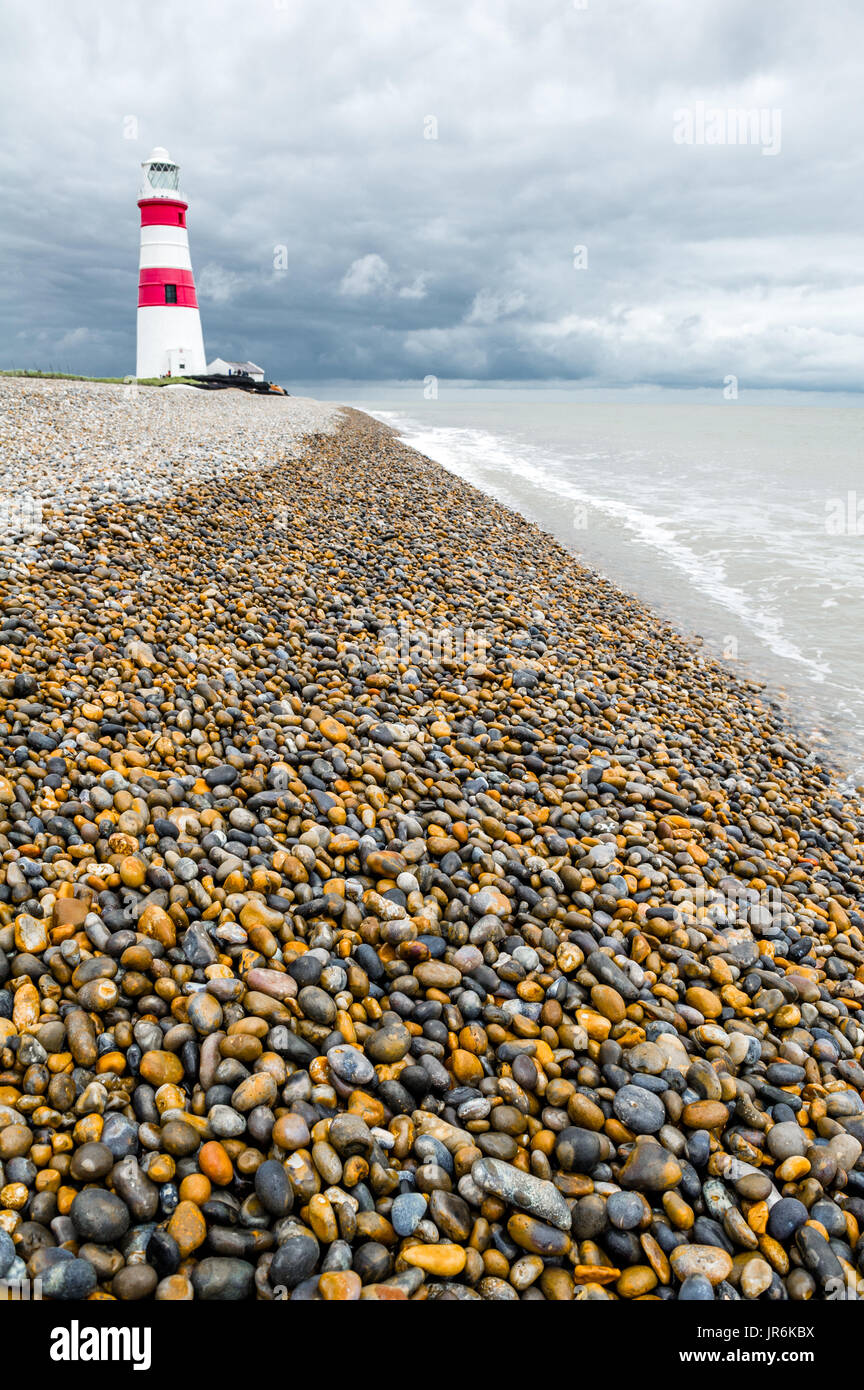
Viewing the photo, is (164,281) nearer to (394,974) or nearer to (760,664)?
(760,664)

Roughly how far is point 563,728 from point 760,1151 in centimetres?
361

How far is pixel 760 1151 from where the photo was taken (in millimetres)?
2908

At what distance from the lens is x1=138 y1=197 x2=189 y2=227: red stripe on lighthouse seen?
4712cm

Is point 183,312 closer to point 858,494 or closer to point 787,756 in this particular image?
point 858,494

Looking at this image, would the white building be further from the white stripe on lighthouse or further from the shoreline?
the shoreline

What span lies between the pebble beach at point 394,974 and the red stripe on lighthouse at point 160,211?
5123 cm

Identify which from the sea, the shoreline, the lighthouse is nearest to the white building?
the lighthouse

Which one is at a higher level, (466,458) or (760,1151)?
(466,458)

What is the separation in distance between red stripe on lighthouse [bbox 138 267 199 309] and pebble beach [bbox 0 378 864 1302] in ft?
167

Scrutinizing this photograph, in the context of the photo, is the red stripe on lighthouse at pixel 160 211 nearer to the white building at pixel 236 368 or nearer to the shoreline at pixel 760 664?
the white building at pixel 236 368

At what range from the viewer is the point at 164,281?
48.7m

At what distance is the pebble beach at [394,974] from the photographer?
2.43 m

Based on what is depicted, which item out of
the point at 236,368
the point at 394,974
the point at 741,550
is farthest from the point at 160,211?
the point at 394,974
